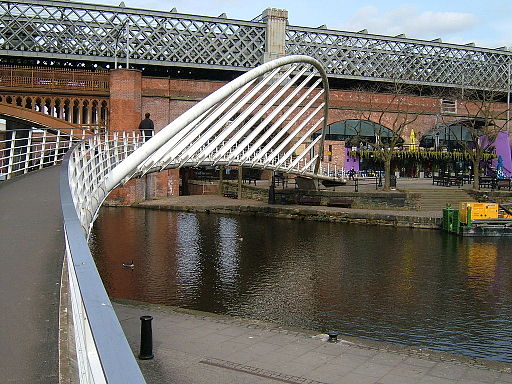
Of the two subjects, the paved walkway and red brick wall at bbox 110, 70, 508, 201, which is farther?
red brick wall at bbox 110, 70, 508, 201

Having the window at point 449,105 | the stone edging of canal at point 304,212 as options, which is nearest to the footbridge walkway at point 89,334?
the stone edging of canal at point 304,212

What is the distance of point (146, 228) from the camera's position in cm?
2678

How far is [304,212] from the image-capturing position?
100.0 ft

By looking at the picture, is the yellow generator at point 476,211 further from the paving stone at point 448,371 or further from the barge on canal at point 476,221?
the paving stone at point 448,371

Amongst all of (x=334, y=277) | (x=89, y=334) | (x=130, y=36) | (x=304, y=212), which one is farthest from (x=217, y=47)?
(x=89, y=334)

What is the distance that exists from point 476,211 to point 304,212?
8.72m

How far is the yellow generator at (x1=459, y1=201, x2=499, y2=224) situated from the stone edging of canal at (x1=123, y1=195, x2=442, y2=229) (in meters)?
1.75

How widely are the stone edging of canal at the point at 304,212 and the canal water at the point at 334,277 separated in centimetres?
84

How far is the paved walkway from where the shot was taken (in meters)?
7.60

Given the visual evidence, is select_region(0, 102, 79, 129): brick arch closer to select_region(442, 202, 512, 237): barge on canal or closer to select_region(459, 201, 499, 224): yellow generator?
select_region(442, 202, 512, 237): barge on canal

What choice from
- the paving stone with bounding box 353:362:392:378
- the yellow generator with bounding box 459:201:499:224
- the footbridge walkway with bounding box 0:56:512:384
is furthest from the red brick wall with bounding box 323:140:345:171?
the paving stone with bounding box 353:362:392:378

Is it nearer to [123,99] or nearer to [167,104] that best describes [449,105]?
[167,104]

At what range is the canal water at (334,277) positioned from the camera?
11922 mm

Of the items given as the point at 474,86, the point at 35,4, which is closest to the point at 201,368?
the point at 35,4
